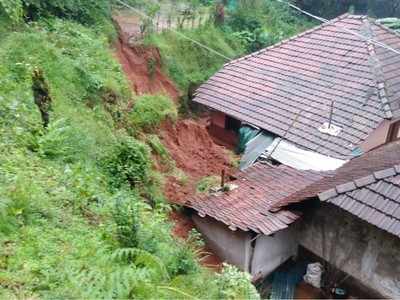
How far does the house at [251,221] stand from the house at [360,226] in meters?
0.40

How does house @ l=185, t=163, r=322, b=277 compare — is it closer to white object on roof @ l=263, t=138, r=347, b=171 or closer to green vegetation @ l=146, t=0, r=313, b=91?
white object on roof @ l=263, t=138, r=347, b=171

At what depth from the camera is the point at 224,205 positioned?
1025 cm

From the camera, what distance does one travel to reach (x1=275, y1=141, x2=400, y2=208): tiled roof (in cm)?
966

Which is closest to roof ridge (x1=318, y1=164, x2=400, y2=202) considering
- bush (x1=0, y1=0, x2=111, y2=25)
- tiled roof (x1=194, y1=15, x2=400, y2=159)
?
tiled roof (x1=194, y1=15, x2=400, y2=159)

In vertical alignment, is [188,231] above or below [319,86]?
below

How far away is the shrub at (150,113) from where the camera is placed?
505 inches

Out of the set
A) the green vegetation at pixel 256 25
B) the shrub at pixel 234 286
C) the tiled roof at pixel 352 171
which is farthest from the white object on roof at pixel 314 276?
the green vegetation at pixel 256 25

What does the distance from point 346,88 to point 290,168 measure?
3.65 m

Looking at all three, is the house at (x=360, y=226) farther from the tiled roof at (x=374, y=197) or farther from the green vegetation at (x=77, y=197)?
the green vegetation at (x=77, y=197)

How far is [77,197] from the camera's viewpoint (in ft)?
22.7

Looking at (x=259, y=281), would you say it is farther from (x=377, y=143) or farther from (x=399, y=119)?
(x=399, y=119)

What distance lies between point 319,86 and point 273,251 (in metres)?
6.30

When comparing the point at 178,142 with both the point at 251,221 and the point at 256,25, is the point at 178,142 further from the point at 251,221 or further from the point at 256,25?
the point at 256,25

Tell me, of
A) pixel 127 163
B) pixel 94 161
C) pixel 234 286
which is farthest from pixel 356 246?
pixel 94 161
